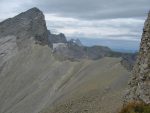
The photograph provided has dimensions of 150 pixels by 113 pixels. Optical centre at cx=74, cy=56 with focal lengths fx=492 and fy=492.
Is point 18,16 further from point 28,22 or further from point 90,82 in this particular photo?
point 90,82

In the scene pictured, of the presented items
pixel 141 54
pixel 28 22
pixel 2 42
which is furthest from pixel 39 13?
pixel 141 54

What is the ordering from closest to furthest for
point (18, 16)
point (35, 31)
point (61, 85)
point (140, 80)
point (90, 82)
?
point (140, 80) → point (90, 82) → point (61, 85) → point (35, 31) → point (18, 16)

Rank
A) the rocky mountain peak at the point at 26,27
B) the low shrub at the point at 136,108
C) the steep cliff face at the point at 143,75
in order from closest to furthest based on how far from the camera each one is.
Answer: the low shrub at the point at 136,108, the steep cliff face at the point at 143,75, the rocky mountain peak at the point at 26,27

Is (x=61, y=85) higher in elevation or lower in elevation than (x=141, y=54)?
lower

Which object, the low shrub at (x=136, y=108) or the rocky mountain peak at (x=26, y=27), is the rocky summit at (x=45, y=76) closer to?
the rocky mountain peak at (x=26, y=27)

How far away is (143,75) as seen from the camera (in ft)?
67.1

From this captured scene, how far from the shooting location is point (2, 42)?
462 feet

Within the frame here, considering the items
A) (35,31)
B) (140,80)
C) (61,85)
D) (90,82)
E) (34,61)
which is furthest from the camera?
(35,31)

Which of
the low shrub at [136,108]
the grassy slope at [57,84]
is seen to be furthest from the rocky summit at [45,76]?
the low shrub at [136,108]

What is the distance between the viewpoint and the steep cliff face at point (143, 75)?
19.7m

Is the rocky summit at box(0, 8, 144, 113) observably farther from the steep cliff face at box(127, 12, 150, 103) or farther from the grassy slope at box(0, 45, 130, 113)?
the steep cliff face at box(127, 12, 150, 103)

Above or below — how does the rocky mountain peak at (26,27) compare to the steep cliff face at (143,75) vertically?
below

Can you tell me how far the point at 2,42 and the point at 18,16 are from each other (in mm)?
12121

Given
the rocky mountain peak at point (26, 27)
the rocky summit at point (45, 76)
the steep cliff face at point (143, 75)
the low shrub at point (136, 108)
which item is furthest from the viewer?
the rocky mountain peak at point (26, 27)
